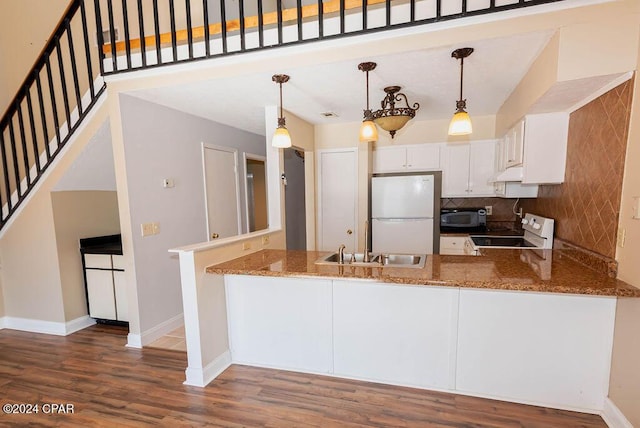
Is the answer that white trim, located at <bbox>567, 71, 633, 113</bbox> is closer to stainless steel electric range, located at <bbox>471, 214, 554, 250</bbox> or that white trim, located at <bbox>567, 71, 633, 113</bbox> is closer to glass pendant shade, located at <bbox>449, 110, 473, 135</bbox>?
glass pendant shade, located at <bbox>449, 110, 473, 135</bbox>

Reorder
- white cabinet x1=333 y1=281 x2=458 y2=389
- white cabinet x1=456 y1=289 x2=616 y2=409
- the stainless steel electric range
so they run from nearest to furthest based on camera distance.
Answer: white cabinet x1=456 y1=289 x2=616 y2=409 → white cabinet x1=333 y1=281 x2=458 y2=389 → the stainless steel electric range

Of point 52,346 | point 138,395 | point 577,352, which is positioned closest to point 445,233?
point 577,352

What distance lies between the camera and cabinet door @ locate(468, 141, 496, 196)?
4.02 metres

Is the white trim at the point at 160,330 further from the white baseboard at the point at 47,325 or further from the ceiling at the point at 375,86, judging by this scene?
the ceiling at the point at 375,86

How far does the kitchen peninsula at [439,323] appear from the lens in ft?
6.24

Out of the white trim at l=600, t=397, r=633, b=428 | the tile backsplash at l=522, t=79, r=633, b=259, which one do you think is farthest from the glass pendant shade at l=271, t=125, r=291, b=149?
the white trim at l=600, t=397, r=633, b=428

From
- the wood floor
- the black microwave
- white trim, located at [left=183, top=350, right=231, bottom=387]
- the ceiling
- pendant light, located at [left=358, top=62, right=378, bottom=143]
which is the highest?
the ceiling

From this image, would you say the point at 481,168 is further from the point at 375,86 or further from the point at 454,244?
the point at 375,86

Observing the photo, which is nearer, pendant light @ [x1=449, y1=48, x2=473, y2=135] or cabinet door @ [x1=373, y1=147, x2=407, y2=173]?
pendant light @ [x1=449, y1=48, x2=473, y2=135]

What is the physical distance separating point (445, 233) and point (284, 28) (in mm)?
3081

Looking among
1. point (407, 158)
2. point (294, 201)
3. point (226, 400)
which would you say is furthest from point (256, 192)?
point (226, 400)

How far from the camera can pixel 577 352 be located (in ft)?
6.31

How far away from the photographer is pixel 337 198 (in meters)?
4.39

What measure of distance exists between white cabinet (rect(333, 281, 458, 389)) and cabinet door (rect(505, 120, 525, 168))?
155 centimetres
